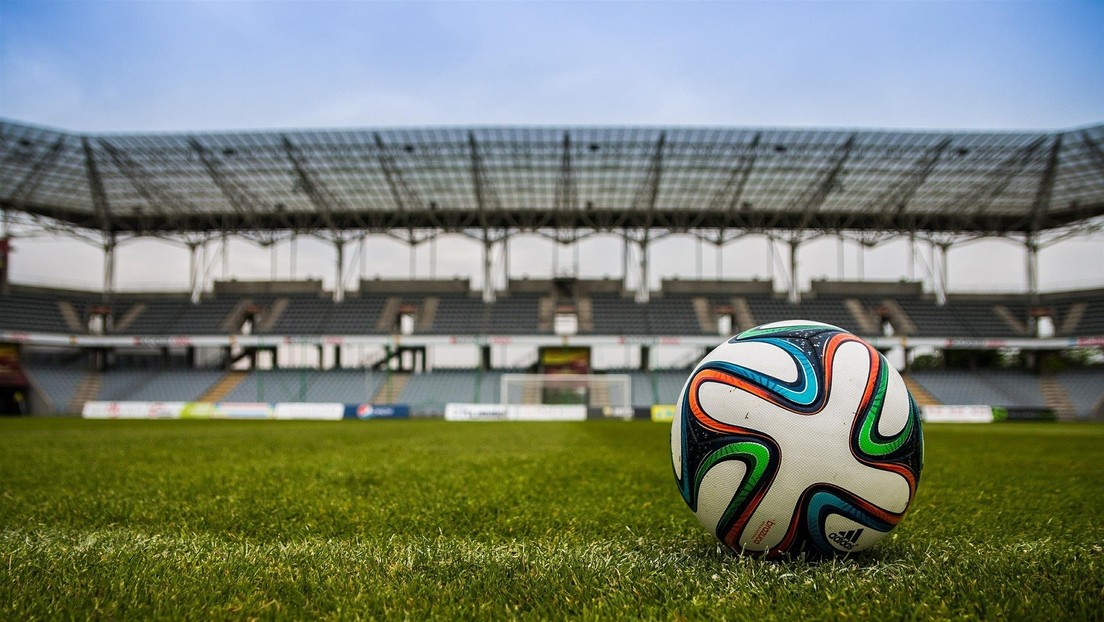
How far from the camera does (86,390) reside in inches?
1574

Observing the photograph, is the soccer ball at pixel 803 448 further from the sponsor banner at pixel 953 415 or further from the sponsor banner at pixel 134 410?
the sponsor banner at pixel 134 410

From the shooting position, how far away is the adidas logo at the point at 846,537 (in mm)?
3168

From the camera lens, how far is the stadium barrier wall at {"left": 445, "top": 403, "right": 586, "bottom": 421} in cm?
3206

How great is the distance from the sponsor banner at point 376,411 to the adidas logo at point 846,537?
32425 mm

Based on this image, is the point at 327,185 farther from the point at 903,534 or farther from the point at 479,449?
the point at 903,534

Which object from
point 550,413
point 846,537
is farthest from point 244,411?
point 846,537

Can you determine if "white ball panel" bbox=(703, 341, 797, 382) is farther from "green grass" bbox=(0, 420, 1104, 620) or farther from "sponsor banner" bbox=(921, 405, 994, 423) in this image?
"sponsor banner" bbox=(921, 405, 994, 423)

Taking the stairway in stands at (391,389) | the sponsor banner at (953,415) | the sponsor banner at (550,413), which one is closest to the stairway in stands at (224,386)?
the stairway in stands at (391,389)

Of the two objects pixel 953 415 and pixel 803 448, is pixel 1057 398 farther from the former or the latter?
pixel 803 448

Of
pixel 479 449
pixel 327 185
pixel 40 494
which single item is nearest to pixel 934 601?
pixel 40 494

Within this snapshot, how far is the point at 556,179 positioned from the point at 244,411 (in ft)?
65.1

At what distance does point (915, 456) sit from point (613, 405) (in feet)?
99.6

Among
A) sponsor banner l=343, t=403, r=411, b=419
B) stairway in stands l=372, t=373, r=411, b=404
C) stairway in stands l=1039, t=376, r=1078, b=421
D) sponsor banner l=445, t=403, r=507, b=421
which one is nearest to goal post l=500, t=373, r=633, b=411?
sponsor banner l=445, t=403, r=507, b=421

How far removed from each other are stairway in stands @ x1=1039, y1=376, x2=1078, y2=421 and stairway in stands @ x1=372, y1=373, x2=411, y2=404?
115 ft
